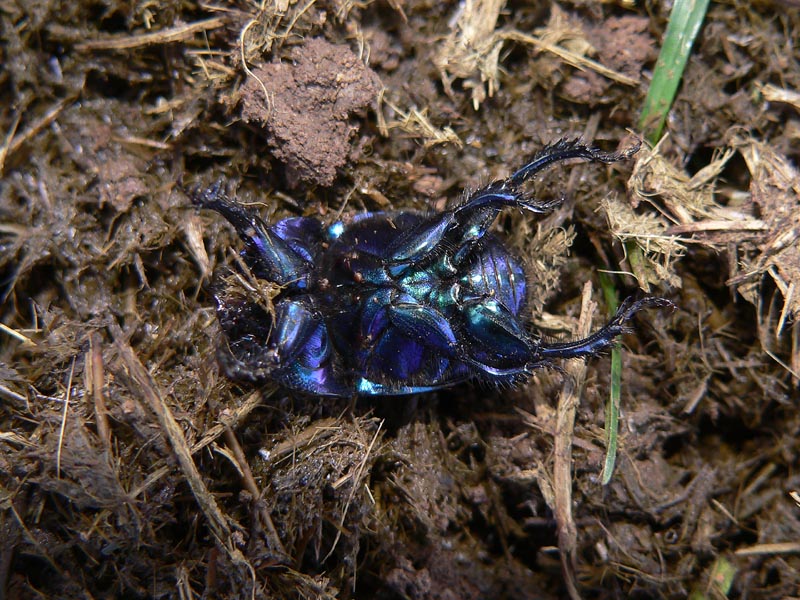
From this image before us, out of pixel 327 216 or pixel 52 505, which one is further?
pixel 327 216

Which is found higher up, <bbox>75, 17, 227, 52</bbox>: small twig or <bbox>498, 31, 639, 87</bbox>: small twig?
<bbox>498, 31, 639, 87</bbox>: small twig

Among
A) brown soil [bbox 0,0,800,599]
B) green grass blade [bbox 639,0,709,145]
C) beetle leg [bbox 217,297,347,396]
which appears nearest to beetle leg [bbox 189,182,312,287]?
beetle leg [bbox 217,297,347,396]

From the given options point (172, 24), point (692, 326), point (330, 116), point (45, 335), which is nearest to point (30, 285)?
point (45, 335)

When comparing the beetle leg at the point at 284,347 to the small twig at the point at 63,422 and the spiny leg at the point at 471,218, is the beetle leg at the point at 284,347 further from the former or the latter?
the small twig at the point at 63,422

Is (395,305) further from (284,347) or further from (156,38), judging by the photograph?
(156,38)

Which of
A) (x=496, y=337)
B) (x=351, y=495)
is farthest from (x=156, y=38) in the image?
(x=351, y=495)

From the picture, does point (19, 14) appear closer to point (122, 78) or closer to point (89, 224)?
point (122, 78)

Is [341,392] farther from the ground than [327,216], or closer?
closer

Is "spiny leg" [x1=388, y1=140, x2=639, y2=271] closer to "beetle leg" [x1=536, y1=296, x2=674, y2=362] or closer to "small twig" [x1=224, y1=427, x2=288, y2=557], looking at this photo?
"beetle leg" [x1=536, y1=296, x2=674, y2=362]
